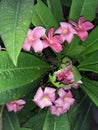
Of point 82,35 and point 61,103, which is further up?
Answer: point 82,35

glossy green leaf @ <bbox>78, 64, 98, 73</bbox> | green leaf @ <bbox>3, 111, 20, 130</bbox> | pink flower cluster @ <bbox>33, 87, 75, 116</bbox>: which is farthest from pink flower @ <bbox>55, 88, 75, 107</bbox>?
green leaf @ <bbox>3, 111, 20, 130</bbox>

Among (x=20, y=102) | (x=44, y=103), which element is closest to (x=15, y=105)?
(x=20, y=102)

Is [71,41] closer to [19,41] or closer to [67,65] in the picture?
[67,65]

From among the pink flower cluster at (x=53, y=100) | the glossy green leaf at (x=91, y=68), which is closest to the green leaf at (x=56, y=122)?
the pink flower cluster at (x=53, y=100)

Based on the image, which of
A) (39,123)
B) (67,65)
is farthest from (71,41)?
(39,123)

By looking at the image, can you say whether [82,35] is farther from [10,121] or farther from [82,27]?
[10,121]

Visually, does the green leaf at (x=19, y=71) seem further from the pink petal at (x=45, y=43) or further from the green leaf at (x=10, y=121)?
the green leaf at (x=10, y=121)
